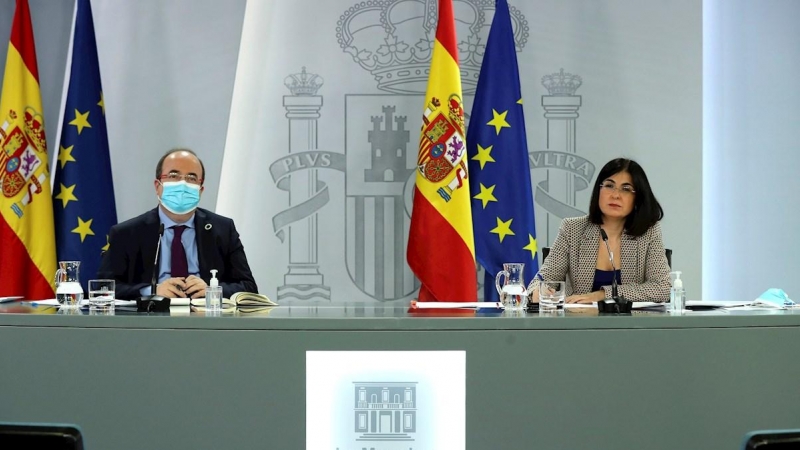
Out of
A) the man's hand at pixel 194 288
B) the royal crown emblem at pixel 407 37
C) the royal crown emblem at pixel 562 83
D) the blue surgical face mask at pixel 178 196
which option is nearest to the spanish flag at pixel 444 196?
the royal crown emblem at pixel 407 37

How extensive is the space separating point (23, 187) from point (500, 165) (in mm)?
2546

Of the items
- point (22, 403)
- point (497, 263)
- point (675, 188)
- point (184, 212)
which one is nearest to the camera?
point (22, 403)

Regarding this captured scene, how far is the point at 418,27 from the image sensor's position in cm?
443

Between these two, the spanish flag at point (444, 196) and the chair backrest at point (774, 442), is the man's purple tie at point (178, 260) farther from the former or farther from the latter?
the chair backrest at point (774, 442)

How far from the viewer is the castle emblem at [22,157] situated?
161 inches

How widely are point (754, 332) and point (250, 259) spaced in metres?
2.93

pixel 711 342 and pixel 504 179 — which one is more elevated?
pixel 504 179

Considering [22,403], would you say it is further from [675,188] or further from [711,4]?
[711,4]

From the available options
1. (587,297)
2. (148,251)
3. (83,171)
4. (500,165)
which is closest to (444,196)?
(500,165)

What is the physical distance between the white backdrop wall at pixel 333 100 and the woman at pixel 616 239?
1.28 metres

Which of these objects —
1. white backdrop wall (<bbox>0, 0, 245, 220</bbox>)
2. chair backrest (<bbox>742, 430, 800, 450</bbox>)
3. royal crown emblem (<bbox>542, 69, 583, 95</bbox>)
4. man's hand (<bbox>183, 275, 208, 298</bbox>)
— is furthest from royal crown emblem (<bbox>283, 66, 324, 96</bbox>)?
chair backrest (<bbox>742, 430, 800, 450</bbox>)

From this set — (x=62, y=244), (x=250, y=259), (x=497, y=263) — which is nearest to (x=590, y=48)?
(x=497, y=263)

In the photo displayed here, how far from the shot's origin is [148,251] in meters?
3.20

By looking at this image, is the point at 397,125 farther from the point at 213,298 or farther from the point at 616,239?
the point at 213,298
